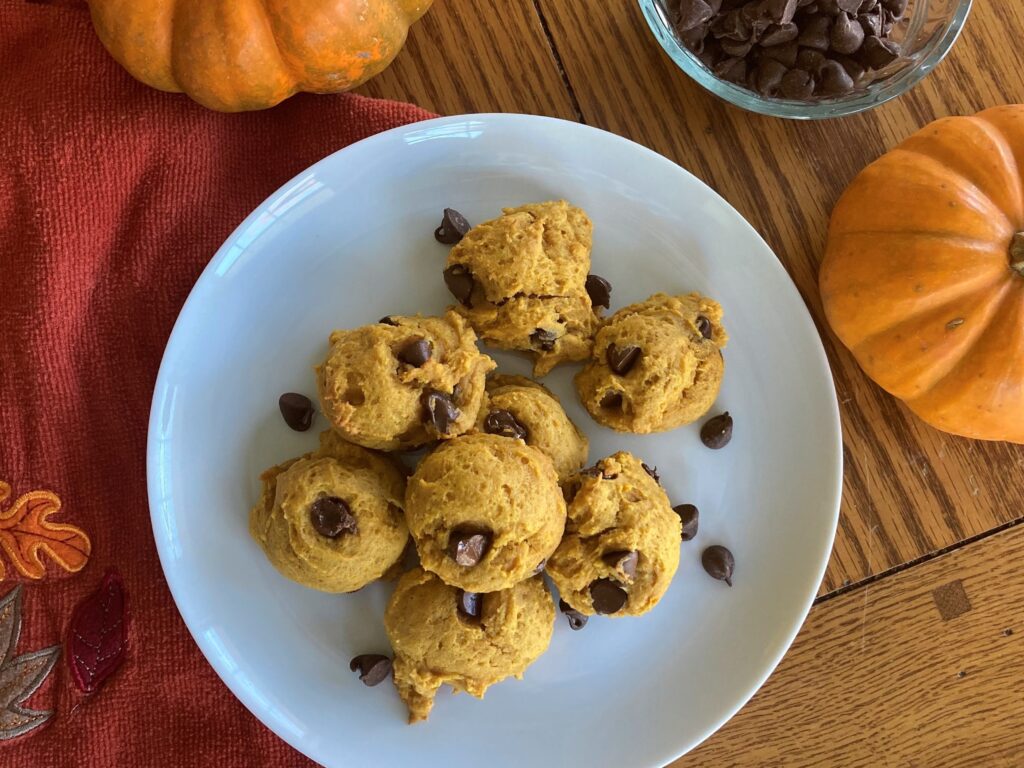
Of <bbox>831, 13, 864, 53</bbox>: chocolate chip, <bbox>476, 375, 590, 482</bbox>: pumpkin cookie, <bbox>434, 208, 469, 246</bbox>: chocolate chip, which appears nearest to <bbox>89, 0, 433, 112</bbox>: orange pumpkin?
<bbox>434, 208, 469, 246</bbox>: chocolate chip

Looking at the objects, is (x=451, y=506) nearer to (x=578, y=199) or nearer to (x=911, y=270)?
(x=578, y=199)

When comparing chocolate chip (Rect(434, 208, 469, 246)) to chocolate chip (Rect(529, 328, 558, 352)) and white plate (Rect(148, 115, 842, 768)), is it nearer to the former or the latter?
white plate (Rect(148, 115, 842, 768))

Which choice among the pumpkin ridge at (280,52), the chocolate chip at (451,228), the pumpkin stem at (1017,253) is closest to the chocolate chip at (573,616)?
the chocolate chip at (451,228)

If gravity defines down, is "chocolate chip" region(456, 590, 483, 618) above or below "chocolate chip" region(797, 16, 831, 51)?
below

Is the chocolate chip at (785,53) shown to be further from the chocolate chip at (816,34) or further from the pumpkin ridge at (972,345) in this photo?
the pumpkin ridge at (972,345)

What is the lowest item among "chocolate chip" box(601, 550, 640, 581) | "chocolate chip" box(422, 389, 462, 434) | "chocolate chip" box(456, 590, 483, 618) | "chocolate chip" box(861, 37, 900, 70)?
"chocolate chip" box(456, 590, 483, 618)

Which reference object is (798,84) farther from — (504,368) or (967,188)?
(504,368)

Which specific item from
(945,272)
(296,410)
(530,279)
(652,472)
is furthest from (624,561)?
(945,272)
